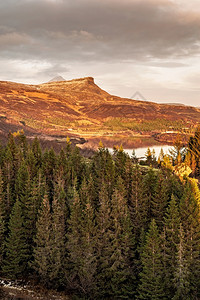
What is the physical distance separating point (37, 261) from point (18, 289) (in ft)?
16.2

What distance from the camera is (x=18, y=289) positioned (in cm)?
4356

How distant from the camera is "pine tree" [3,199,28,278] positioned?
4612cm

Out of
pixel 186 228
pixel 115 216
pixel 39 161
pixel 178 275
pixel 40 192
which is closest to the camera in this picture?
pixel 178 275

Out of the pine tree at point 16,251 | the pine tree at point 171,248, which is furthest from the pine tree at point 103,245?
the pine tree at point 16,251

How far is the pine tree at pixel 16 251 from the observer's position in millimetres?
46125

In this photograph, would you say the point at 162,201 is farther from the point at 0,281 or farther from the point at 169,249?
the point at 0,281

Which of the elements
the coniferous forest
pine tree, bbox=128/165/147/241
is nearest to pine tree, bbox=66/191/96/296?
the coniferous forest

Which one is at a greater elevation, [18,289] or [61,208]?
[61,208]

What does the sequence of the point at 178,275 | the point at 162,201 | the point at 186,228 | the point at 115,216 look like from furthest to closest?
the point at 162,201 → the point at 115,216 → the point at 186,228 → the point at 178,275

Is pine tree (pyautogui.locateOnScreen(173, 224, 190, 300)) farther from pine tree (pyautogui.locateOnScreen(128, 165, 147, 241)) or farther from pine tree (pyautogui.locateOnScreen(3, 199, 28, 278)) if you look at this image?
pine tree (pyautogui.locateOnScreen(3, 199, 28, 278))

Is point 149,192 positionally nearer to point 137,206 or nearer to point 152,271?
point 137,206

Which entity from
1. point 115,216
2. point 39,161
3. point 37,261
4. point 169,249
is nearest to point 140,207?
point 115,216

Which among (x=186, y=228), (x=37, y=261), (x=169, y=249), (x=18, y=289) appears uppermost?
(x=186, y=228)

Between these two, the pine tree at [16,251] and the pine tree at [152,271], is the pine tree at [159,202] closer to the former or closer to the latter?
the pine tree at [152,271]
